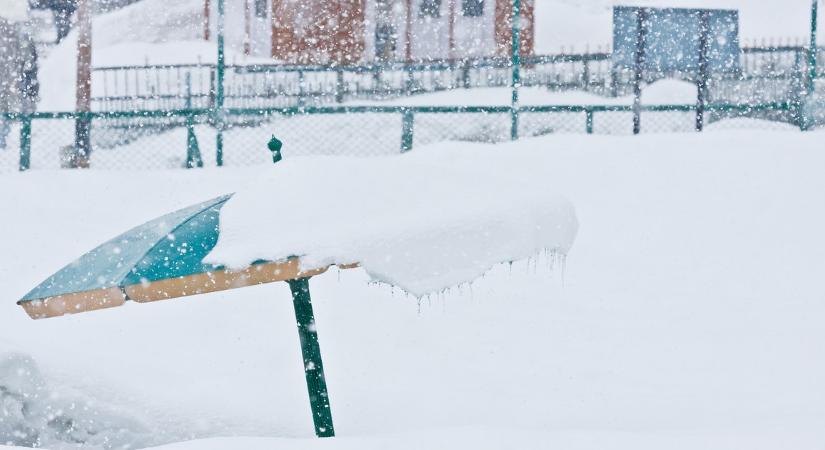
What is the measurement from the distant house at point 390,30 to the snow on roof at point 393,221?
21.5m

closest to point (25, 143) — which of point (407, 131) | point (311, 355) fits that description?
point (407, 131)

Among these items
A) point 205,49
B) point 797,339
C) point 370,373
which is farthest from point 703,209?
point 205,49

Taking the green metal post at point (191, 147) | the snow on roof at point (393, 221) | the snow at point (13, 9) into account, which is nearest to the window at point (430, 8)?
the snow at point (13, 9)

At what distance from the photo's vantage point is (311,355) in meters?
4.92

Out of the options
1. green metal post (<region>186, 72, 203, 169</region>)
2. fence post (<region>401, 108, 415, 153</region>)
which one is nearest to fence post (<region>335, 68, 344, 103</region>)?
fence post (<region>401, 108, 415, 153</region>)

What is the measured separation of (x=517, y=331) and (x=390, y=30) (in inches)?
745

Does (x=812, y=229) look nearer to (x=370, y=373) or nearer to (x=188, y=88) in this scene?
(x=370, y=373)

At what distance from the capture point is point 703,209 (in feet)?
33.3

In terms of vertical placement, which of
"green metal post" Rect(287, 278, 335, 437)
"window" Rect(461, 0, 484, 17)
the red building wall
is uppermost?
"window" Rect(461, 0, 484, 17)

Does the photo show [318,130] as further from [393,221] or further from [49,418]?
[393,221]

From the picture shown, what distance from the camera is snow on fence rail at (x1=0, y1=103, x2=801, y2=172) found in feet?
39.2

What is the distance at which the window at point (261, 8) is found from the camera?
96.3ft

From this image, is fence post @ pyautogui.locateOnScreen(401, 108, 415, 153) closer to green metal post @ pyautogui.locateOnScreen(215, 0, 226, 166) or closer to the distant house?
green metal post @ pyautogui.locateOnScreen(215, 0, 226, 166)

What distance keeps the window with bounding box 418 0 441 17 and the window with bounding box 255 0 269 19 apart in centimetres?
532
